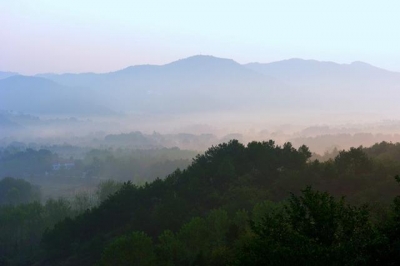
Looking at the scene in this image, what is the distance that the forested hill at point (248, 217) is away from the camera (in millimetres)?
12281

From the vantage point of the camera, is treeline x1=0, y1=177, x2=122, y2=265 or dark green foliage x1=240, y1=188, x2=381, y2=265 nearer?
dark green foliage x1=240, y1=188, x2=381, y2=265

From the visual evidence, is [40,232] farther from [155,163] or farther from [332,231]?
[155,163]

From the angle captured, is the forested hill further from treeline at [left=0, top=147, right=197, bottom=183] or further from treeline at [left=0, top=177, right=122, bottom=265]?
treeline at [left=0, top=147, right=197, bottom=183]

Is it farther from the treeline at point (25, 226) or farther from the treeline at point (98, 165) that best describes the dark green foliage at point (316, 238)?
Answer: the treeline at point (98, 165)

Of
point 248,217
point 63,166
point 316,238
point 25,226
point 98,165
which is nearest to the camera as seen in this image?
point 316,238

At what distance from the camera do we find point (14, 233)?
5791cm

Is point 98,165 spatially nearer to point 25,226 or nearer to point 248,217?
point 25,226

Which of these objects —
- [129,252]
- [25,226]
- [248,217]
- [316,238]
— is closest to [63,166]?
[25,226]

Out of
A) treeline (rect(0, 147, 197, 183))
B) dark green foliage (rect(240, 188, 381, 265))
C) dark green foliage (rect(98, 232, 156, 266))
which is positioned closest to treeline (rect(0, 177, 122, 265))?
dark green foliage (rect(98, 232, 156, 266))

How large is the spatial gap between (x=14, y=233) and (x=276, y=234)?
54.8m

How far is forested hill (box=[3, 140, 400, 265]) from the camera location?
12281 mm

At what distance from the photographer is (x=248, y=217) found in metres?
31.4

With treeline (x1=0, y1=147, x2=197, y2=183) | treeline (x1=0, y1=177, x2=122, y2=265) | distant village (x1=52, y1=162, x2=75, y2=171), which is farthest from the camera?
distant village (x1=52, y1=162, x2=75, y2=171)

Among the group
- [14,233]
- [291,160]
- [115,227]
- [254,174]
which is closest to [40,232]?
[14,233]
